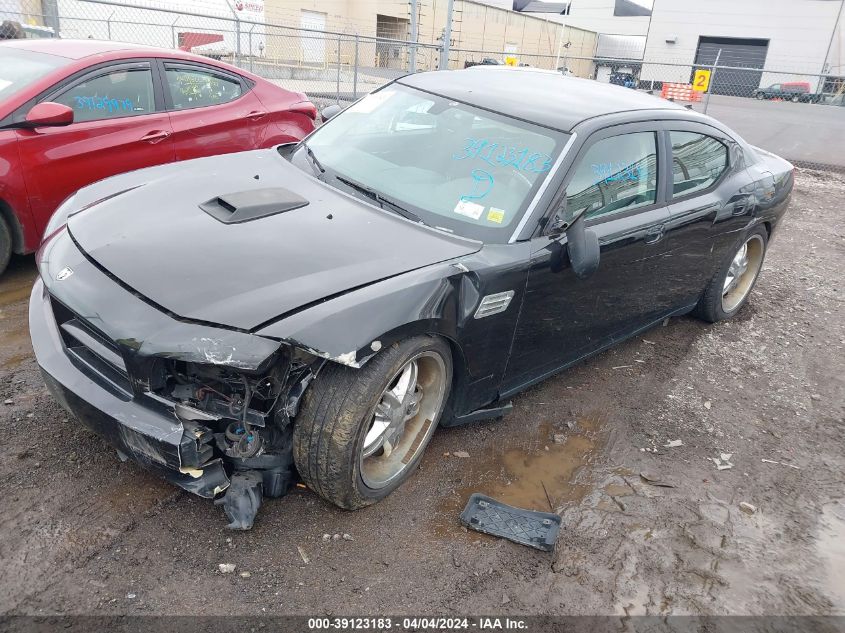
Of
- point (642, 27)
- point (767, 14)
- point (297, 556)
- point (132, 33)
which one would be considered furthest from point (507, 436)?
point (642, 27)

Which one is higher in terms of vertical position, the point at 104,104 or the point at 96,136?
the point at 104,104

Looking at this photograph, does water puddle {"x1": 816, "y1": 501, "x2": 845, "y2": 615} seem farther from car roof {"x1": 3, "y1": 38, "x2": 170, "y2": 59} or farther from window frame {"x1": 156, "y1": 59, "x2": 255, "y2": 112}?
car roof {"x1": 3, "y1": 38, "x2": 170, "y2": 59}

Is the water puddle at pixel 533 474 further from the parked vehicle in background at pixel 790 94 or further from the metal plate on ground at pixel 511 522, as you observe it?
the parked vehicle in background at pixel 790 94

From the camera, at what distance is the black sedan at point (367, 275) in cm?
237

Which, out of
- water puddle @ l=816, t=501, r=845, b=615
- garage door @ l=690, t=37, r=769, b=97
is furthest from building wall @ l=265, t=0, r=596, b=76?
water puddle @ l=816, t=501, r=845, b=615

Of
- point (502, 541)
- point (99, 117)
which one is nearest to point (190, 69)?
point (99, 117)

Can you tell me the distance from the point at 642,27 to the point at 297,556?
167ft

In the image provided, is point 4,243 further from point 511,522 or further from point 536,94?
point 511,522

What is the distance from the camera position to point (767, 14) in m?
35.1

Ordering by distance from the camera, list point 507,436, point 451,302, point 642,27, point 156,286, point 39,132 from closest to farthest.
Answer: point 156,286 < point 451,302 < point 507,436 < point 39,132 < point 642,27

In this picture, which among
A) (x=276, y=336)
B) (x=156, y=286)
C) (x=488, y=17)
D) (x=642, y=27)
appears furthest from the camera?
(x=642, y=27)

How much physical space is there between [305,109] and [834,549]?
5180 millimetres

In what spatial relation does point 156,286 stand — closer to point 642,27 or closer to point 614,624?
point 614,624

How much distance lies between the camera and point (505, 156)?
3.31 m
